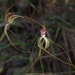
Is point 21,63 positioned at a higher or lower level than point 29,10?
lower

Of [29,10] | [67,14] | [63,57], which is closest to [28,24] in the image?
[29,10]

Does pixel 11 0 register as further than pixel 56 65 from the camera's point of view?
Yes

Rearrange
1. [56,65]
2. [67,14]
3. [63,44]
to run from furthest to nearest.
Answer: [67,14], [63,44], [56,65]

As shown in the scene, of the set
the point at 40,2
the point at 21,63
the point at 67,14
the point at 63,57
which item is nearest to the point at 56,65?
the point at 63,57

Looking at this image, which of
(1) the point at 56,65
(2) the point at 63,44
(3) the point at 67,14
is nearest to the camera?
(1) the point at 56,65

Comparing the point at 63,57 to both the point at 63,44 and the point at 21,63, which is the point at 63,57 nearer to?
the point at 63,44

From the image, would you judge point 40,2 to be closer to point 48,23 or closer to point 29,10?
point 29,10
